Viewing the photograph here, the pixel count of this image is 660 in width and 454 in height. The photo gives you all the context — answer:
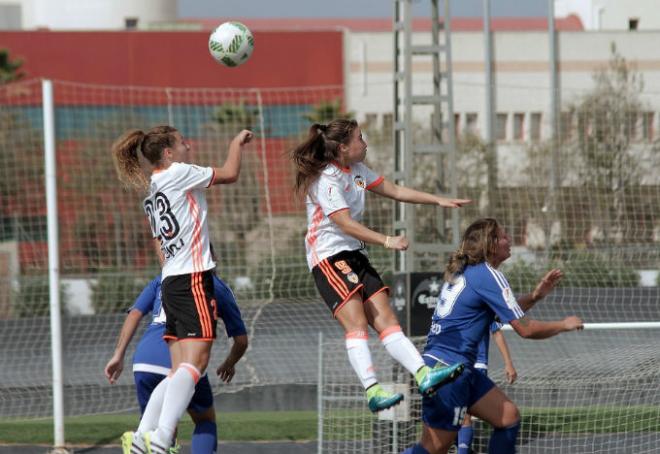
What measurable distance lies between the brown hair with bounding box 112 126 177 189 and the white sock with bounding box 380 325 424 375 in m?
1.61

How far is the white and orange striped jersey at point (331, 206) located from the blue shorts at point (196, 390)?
3.15 feet

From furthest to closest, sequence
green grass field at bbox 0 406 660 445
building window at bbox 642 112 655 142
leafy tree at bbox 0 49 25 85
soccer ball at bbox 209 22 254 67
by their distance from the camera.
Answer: leafy tree at bbox 0 49 25 85 < building window at bbox 642 112 655 142 < green grass field at bbox 0 406 660 445 < soccer ball at bbox 209 22 254 67

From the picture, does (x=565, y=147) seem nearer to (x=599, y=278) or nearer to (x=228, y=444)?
(x=599, y=278)

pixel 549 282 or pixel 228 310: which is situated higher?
pixel 549 282

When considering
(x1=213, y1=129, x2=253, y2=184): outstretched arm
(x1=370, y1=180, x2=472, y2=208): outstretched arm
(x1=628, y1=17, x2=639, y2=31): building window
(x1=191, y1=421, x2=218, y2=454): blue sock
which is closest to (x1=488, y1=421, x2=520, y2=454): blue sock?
(x1=370, y1=180, x2=472, y2=208): outstretched arm

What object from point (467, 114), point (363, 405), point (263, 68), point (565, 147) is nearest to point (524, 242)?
point (363, 405)

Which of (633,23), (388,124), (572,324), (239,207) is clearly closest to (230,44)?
(572,324)

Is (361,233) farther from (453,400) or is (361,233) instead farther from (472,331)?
(453,400)

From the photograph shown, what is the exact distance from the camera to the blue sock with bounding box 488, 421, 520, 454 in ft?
21.7

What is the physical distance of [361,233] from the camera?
621cm

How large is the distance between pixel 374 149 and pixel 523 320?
16177mm

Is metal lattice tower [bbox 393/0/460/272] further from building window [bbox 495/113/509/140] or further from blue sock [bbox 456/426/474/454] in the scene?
building window [bbox 495/113/509/140]

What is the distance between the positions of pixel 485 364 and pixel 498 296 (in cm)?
109

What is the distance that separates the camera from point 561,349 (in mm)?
12852
